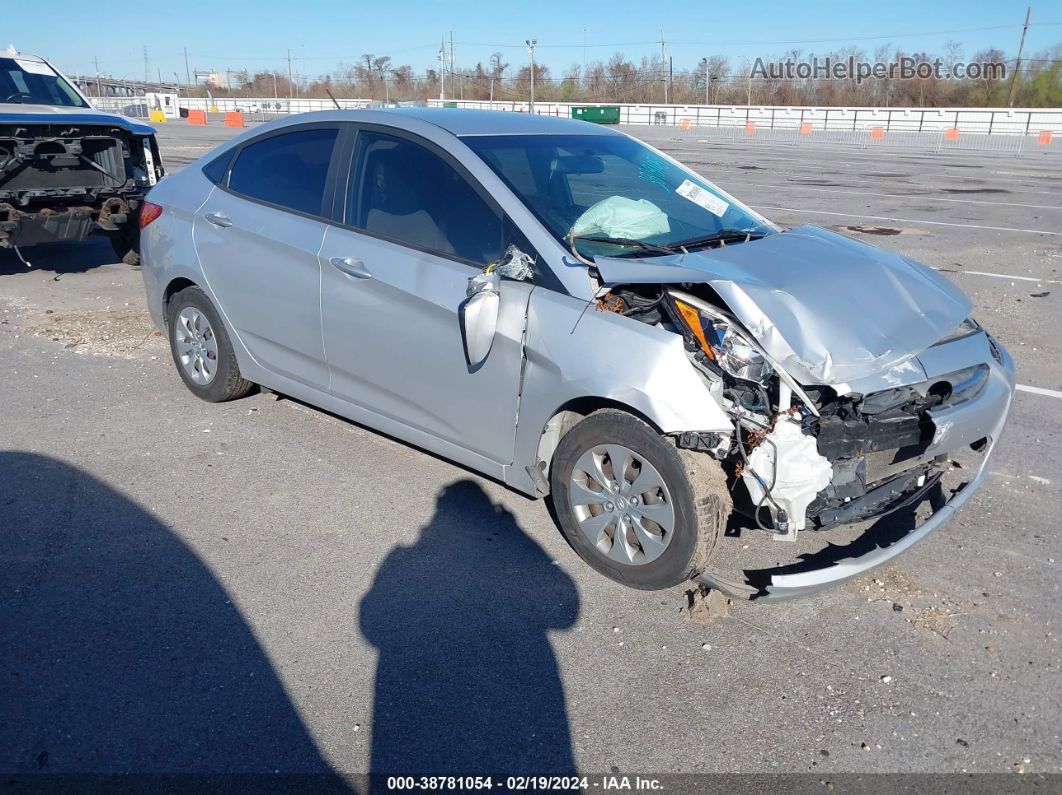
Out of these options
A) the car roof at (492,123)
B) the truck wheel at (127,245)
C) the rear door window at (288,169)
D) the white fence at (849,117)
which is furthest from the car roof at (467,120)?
the white fence at (849,117)

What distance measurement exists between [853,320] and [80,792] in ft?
10.5

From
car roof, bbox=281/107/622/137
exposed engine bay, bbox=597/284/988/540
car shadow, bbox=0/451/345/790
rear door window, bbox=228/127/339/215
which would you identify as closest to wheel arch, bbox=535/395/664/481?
exposed engine bay, bbox=597/284/988/540

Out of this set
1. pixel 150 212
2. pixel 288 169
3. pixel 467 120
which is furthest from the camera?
pixel 150 212

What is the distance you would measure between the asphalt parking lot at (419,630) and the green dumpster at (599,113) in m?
45.8

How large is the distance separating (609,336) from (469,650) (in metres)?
Result: 1.34

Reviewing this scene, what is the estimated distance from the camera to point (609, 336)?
3426 millimetres

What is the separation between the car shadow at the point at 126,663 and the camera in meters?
2.77

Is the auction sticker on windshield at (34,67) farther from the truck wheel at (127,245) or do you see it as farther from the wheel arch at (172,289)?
the wheel arch at (172,289)

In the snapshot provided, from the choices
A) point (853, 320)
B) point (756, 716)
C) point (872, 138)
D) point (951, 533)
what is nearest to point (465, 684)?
A: point (756, 716)

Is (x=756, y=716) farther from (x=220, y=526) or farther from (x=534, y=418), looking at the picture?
(x=220, y=526)

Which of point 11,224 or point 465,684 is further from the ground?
point 11,224

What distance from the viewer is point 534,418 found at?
3713mm

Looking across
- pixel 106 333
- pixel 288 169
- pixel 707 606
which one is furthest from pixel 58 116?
pixel 707 606

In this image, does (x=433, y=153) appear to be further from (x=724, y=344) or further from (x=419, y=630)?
(x=419, y=630)
